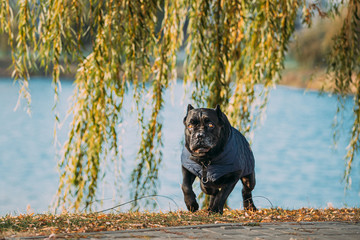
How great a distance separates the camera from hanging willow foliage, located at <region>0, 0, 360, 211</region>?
580cm

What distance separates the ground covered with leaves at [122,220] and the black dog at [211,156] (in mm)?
242

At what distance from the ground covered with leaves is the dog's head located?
55 cm

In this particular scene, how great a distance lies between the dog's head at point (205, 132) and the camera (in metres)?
4.52

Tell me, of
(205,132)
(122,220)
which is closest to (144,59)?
(205,132)

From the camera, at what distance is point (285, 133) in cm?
3294

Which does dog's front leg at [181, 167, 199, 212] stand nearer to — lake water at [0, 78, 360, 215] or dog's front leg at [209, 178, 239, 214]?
dog's front leg at [209, 178, 239, 214]

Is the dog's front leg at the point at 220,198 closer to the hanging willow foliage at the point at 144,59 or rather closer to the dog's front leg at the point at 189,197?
the dog's front leg at the point at 189,197

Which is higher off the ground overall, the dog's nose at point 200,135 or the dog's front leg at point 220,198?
A: the dog's nose at point 200,135

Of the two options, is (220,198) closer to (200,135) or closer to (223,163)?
(223,163)

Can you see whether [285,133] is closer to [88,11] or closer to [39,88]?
[88,11]

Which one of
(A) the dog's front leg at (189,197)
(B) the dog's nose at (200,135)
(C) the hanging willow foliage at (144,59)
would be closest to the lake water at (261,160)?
(C) the hanging willow foliage at (144,59)

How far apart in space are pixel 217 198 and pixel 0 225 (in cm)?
189

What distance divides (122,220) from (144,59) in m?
2.50

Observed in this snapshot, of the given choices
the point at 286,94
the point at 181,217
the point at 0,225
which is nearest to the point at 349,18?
the point at 181,217
